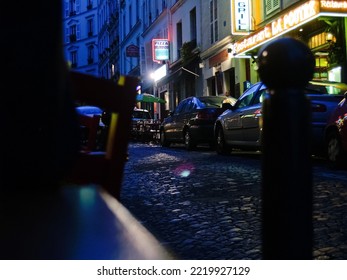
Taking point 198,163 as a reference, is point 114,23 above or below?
above

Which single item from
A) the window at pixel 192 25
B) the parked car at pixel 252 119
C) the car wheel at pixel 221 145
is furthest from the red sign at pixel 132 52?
the car wheel at pixel 221 145

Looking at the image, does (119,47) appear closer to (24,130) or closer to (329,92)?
(329,92)

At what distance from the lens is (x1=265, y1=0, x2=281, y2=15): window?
15766 mm

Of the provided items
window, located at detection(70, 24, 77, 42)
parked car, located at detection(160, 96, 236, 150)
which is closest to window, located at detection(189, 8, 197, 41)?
parked car, located at detection(160, 96, 236, 150)

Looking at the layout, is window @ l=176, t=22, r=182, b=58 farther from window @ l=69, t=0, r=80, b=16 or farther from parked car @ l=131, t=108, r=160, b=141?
window @ l=69, t=0, r=80, b=16

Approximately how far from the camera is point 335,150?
6863 millimetres

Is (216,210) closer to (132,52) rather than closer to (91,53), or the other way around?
(132,52)

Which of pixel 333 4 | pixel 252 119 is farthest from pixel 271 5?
pixel 252 119

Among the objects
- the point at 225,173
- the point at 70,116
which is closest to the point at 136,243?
the point at 70,116

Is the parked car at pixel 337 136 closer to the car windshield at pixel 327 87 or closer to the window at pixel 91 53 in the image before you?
the car windshield at pixel 327 87

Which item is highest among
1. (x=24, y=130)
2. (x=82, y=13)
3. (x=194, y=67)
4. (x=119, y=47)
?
(x=82, y=13)

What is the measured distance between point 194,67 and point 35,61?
2338 cm

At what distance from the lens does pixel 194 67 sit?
2416 centimetres
